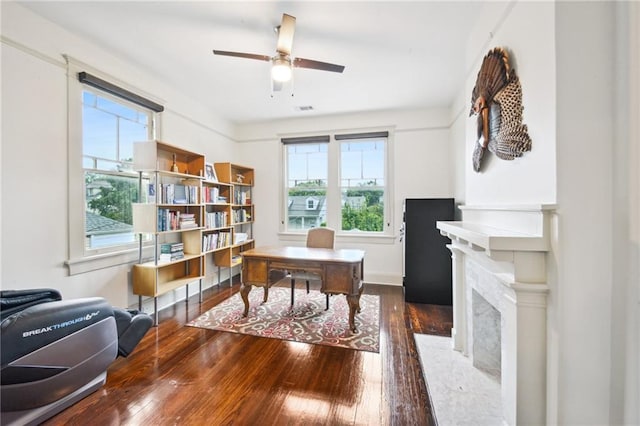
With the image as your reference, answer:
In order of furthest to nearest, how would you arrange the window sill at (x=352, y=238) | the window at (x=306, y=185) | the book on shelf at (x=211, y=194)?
the window at (x=306, y=185), the window sill at (x=352, y=238), the book on shelf at (x=211, y=194)

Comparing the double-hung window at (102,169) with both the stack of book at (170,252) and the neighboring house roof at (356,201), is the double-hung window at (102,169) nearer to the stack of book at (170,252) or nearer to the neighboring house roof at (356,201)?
the stack of book at (170,252)

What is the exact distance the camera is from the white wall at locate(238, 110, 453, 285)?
3.93 meters

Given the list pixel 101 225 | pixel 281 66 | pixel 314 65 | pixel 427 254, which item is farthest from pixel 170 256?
pixel 427 254

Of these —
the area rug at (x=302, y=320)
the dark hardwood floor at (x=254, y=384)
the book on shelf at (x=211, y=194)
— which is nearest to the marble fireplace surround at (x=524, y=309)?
the dark hardwood floor at (x=254, y=384)

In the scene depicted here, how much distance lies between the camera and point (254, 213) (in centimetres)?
477

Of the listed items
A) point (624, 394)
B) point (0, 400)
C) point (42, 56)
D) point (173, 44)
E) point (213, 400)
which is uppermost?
point (173, 44)

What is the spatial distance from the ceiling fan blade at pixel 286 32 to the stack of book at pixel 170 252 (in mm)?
2470

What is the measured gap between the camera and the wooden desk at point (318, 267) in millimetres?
2492

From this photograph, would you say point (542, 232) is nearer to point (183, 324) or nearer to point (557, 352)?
point (557, 352)

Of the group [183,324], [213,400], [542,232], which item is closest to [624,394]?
[542,232]

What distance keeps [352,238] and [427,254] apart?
4.21 ft

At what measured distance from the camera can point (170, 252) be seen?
118 inches

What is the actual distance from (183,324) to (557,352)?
3071 mm

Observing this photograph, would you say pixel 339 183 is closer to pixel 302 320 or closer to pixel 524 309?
pixel 302 320
